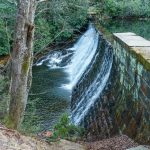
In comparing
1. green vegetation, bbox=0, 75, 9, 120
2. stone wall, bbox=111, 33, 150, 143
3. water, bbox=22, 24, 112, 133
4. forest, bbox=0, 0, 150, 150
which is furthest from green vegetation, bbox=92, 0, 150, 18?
stone wall, bbox=111, 33, 150, 143

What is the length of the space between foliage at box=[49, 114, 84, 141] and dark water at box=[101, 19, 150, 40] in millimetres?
12629

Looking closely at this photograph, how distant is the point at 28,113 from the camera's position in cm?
1080

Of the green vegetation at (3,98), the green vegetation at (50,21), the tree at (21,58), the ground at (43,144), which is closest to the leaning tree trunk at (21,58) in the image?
the tree at (21,58)

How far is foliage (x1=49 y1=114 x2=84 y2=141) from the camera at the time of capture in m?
8.29

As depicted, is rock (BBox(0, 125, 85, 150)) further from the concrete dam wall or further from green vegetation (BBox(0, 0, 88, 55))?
green vegetation (BBox(0, 0, 88, 55))

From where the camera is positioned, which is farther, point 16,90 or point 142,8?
point 142,8

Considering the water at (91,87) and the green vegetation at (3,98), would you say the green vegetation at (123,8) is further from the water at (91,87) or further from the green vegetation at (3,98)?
the green vegetation at (3,98)

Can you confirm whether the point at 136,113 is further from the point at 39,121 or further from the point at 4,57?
the point at 4,57

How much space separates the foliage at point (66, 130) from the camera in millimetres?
8289

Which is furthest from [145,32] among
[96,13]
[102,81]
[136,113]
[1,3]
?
[136,113]

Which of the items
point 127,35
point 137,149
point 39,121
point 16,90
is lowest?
point 39,121

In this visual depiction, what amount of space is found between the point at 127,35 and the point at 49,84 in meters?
6.14

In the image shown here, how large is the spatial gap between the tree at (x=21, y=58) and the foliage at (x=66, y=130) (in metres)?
1.49

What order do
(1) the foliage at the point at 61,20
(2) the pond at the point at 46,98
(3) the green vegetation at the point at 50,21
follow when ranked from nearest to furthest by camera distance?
(2) the pond at the point at 46,98 → (3) the green vegetation at the point at 50,21 → (1) the foliage at the point at 61,20
